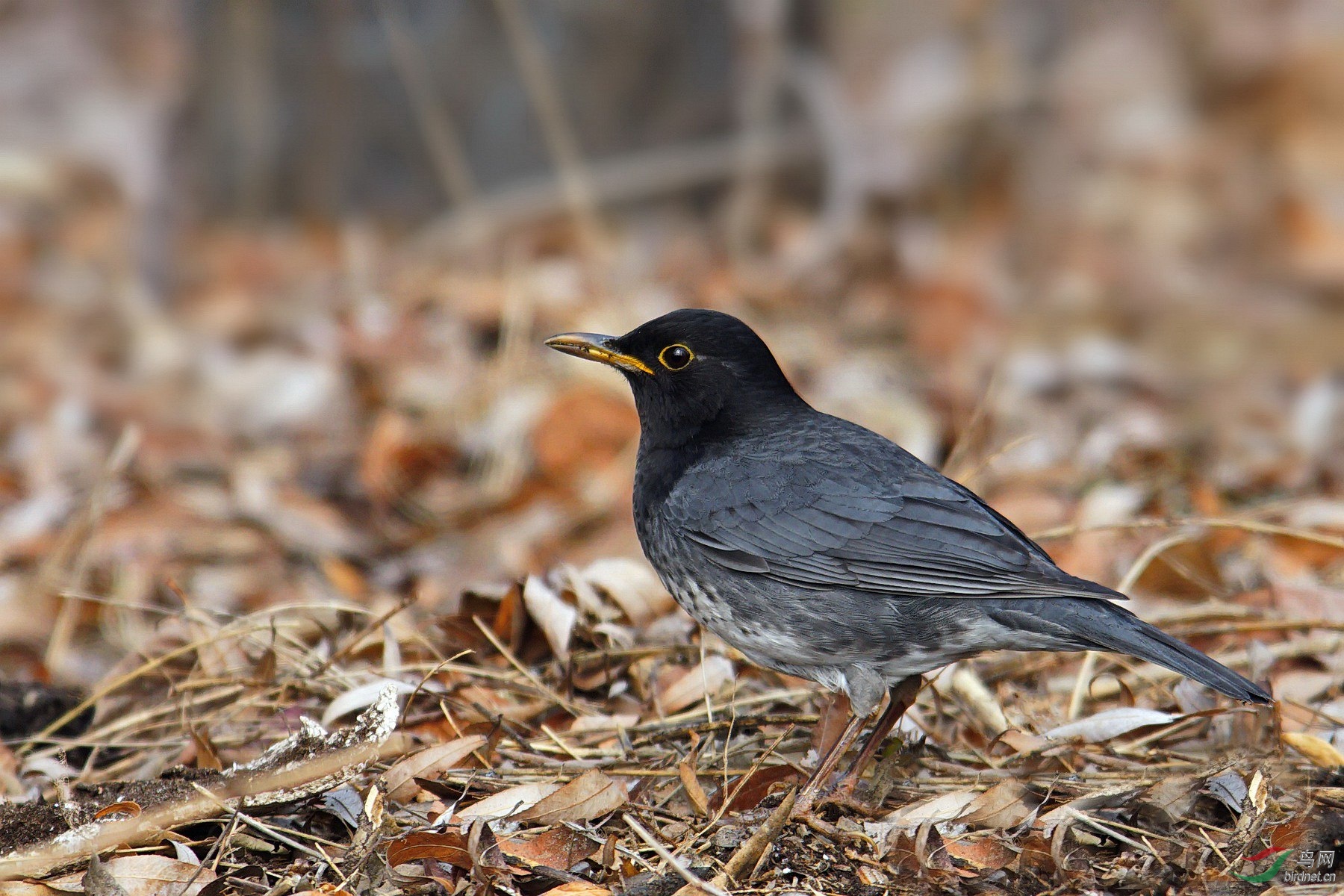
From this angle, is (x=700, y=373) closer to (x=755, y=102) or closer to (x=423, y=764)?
(x=423, y=764)

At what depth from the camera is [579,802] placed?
294 centimetres

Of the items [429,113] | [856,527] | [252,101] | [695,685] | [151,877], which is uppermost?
[252,101]

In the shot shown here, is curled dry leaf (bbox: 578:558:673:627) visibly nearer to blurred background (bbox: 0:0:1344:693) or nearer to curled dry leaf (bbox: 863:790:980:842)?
blurred background (bbox: 0:0:1344:693)

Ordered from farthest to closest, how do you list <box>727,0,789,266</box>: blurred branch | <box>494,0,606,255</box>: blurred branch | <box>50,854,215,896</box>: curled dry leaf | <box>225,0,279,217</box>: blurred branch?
<box>727,0,789,266</box>: blurred branch
<box>225,0,279,217</box>: blurred branch
<box>494,0,606,255</box>: blurred branch
<box>50,854,215,896</box>: curled dry leaf

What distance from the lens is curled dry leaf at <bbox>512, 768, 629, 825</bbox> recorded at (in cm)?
292

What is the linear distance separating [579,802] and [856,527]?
1.05 metres

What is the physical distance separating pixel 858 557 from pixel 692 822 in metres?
0.82

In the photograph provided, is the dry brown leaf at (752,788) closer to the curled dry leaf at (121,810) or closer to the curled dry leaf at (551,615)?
the curled dry leaf at (551,615)

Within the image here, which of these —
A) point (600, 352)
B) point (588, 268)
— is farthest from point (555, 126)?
point (600, 352)

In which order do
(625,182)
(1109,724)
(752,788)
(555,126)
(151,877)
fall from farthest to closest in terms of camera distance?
(625,182)
(555,126)
(1109,724)
(752,788)
(151,877)

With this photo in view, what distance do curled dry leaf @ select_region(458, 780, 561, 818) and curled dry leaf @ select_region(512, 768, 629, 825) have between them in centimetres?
4

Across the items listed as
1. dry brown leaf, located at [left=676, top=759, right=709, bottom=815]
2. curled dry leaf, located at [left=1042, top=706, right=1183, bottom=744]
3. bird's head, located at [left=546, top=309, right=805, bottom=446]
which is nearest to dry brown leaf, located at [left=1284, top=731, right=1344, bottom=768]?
curled dry leaf, located at [left=1042, top=706, right=1183, bottom=744]

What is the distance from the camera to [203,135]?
8.79m

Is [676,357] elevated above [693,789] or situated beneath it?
elevated above
